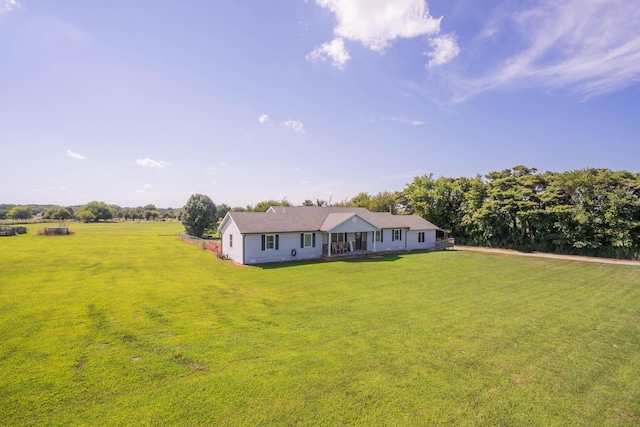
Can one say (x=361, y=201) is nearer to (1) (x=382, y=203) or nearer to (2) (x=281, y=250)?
(1) (x=382, y=203)

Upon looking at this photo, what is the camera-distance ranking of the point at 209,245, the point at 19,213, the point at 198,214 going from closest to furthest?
1. the point at 209,245
2. the point at 198,214
3. the point at 19,213

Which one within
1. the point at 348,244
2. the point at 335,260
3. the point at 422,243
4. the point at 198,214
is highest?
the point at 198,214

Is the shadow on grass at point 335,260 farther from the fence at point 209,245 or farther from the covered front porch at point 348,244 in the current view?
the fence at point 209,245

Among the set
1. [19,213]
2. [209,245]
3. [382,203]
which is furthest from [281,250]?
[19,213]

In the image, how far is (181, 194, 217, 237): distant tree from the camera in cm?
3971

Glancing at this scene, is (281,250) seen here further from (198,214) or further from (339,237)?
(198,214)

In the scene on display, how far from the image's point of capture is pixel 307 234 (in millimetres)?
23281

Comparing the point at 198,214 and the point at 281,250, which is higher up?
the point at 198,214

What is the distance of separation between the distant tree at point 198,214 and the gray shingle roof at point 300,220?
17.4m

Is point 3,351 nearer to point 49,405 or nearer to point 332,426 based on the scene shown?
point 49,405

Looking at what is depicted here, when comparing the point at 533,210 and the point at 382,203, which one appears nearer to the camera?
the point at 533,210

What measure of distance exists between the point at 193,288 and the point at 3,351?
687 centimetres

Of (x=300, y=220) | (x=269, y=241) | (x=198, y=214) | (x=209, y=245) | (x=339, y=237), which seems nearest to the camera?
(x=269, y=241)

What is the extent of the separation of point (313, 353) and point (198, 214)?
3657cm
